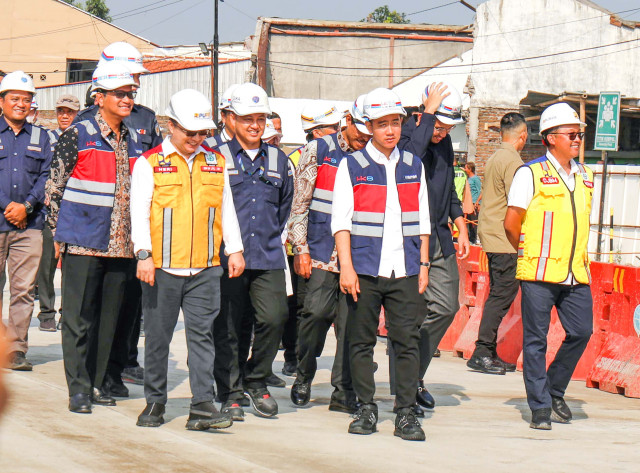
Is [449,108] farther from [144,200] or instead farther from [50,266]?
[50,266]

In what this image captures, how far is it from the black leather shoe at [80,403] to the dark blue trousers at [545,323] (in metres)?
2.96

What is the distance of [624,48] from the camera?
1399 inches

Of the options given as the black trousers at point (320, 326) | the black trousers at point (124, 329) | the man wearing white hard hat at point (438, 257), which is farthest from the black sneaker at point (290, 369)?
the black trousers at point (124, 329)

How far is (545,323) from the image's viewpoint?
24.1 feet

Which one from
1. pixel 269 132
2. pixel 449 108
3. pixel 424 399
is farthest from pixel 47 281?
pixel 449 108

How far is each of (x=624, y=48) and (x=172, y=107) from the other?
31430 mm

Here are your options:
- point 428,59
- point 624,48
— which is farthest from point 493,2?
point 428,59

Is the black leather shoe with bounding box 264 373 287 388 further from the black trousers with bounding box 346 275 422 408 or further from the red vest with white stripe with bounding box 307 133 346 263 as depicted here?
the black trousers with bounding box 346 275 422 408

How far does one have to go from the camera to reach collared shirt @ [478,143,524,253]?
32.9 feet

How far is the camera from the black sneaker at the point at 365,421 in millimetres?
6695

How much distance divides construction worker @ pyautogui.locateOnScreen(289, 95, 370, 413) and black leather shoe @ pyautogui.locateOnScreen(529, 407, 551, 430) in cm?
128

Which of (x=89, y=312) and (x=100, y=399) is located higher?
(x=89, y=312)

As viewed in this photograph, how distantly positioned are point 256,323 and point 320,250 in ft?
2.46

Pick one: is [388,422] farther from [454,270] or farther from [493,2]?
[493,2]
